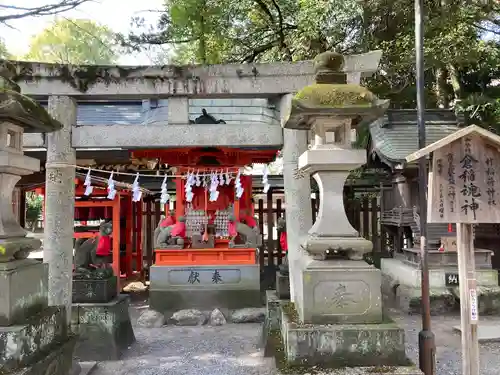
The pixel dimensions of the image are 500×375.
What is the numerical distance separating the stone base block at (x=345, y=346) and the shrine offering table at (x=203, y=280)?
581cm

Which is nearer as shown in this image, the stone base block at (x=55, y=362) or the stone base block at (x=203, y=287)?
the stone base block at (x=55, y=362)

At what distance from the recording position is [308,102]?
4.44 meters

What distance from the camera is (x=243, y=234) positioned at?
10.4m

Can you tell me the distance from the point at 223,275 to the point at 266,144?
4.74 m

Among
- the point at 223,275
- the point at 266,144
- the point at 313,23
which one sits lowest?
the point at 223,275

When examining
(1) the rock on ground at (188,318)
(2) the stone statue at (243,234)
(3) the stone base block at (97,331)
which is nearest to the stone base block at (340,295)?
(3) the stone base block at (97,331)

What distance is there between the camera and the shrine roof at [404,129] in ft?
36.3

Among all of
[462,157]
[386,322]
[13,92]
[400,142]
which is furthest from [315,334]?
[400,142]

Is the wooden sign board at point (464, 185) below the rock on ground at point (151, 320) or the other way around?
the other way around

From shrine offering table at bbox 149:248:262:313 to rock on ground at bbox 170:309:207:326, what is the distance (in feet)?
1.83

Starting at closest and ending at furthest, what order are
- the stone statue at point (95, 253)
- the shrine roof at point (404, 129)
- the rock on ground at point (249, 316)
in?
the stone statue at point (95, 253)
the rock on ground at point (249, 316)
the shrine roof at point (404, 129)

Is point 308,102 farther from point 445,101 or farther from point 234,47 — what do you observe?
point 445,101

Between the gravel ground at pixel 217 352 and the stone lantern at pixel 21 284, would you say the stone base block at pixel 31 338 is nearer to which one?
the stone lantern at pixel 21 284

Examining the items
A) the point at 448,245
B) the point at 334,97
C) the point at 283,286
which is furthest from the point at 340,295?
the point at 448,245
